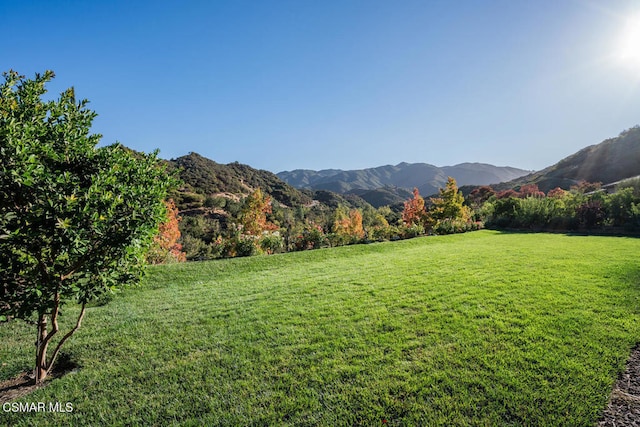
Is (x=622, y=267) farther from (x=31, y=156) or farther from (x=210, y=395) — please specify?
(x=31, y=156)

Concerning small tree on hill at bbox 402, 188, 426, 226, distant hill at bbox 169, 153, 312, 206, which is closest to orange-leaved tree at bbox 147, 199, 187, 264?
small tree on hill at bbox 402, 188, 426, 226

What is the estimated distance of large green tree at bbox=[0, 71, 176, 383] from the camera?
9.01 ft

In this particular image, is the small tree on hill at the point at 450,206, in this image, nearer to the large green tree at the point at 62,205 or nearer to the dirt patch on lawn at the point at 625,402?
the dirt patch on lawn at the point at 625,402

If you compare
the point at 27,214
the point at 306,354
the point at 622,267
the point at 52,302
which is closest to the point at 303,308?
the point at 306,354

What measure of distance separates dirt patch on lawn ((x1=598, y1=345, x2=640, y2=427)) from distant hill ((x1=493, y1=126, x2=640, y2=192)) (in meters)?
73.5

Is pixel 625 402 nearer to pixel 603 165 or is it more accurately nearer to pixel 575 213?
pixel 575 213

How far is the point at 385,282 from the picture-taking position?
299 inches

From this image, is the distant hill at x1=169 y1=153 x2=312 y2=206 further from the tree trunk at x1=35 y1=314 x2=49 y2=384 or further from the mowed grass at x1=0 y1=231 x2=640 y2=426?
the tree trunk at x1=35 y1=314 x2=49 y2=384

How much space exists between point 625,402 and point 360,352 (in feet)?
9.40

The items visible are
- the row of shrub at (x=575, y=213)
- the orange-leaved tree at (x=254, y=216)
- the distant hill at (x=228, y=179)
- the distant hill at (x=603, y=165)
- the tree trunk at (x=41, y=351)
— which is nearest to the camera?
the tree trunk at (x=41, y=351)

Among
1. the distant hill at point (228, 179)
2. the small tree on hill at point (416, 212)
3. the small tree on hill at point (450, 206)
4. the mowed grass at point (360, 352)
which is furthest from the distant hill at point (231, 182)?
the mowed grass at point (360, 352)

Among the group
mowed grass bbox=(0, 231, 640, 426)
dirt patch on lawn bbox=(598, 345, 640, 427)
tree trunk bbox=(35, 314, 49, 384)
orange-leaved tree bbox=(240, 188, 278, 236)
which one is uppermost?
orange-leaved tree bbox=(240, 188, 278, 236)

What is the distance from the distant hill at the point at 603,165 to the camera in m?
63.0

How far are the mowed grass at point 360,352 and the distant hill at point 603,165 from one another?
7175cm
